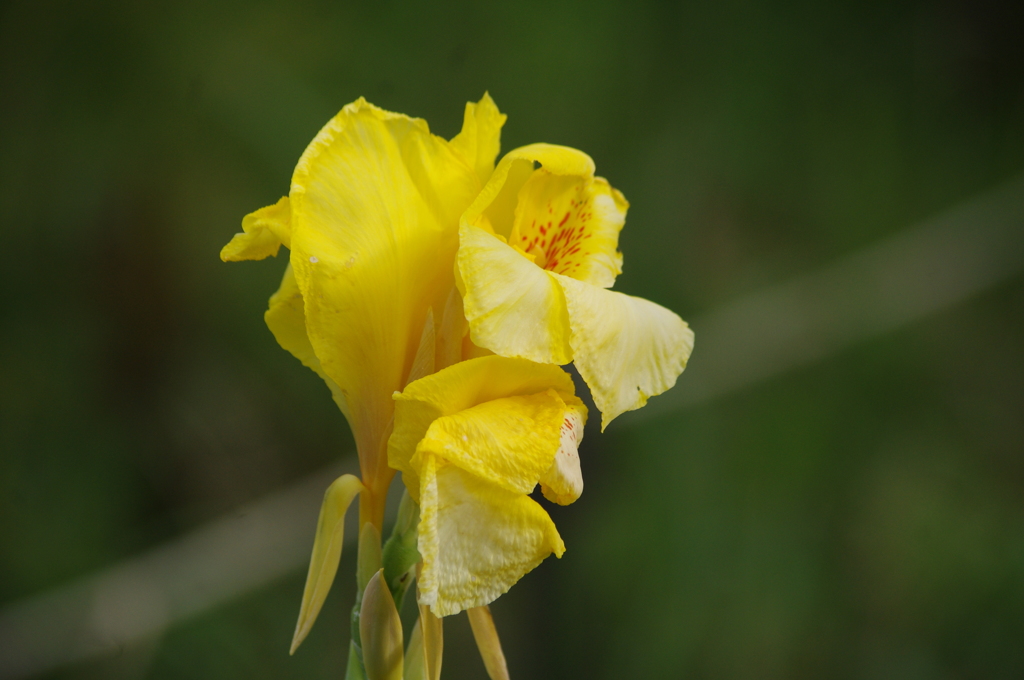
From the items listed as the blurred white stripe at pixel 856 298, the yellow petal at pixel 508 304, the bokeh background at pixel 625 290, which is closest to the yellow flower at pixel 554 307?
the yellow petal at pixel 508 304

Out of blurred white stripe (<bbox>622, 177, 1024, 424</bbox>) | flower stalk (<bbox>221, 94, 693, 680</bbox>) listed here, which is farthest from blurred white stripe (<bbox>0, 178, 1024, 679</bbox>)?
flower stalk (<bbox>221, 94, 693, 680</bbox>)

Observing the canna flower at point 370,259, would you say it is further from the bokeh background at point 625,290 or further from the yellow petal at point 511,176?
the bokeh background at point 625,290

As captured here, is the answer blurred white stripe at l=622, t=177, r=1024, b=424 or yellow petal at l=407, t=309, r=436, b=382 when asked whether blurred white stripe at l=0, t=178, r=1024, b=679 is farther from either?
yellow petal at l=407, t=309, r=436, b=382

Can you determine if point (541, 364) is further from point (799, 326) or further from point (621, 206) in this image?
point (799, 326)

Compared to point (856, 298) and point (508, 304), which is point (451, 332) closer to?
point (508, 304)

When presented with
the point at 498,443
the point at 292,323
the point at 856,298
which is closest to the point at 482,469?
the point at 498,443

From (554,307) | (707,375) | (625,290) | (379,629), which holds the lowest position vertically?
(707,375)
